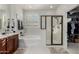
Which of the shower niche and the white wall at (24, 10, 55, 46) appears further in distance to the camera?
the shower niche

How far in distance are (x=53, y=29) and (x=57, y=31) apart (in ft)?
1.27

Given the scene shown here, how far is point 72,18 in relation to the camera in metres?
3.80

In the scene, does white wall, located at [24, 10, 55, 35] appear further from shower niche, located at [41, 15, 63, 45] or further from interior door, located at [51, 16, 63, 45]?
interior door, located at [51, 16, 63, 45]

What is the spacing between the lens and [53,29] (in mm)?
4715

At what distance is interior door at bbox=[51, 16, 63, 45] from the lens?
3.89 m

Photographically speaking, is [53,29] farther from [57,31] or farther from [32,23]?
[32,23]

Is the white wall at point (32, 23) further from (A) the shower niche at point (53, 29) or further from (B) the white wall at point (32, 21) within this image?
(A) the shower niche at point (53, 29)

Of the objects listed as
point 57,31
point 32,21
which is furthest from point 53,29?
point 32,21

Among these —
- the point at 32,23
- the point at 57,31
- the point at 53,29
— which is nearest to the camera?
the point at 32,23

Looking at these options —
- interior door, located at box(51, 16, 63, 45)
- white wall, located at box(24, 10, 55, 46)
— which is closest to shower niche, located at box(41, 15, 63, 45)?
interior door, located at box(51, 16, 63, 45)
